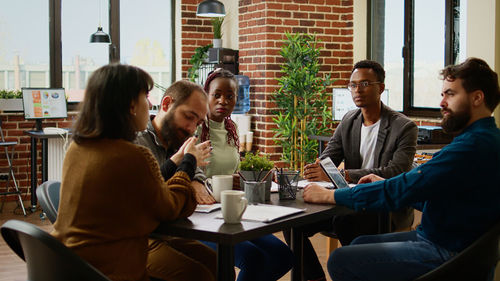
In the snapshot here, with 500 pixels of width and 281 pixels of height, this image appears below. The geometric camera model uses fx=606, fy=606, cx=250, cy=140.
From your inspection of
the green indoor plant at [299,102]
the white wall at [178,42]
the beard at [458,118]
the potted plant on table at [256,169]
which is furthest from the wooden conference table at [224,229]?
the white wall at [178,42]

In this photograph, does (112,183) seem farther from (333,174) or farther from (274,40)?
(274,40)

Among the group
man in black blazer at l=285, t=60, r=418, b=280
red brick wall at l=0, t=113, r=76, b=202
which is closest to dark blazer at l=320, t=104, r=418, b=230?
man in black blazer at l=285, t=60, r=418, b=280

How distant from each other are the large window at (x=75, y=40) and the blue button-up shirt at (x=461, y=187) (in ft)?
17.7

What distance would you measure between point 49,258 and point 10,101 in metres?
5.19

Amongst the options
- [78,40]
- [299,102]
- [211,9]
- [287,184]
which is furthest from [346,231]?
[78,40]

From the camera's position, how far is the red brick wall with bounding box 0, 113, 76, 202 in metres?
6.43

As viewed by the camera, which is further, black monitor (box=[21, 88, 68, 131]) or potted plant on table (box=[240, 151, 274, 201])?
black monitor (box=[21, 88, 68, 131])

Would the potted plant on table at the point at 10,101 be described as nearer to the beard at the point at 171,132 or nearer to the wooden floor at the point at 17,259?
the wooden floor at the point at 17,259

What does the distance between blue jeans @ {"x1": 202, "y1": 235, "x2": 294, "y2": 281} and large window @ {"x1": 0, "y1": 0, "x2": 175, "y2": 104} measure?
474cm

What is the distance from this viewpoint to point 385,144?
3164 mm

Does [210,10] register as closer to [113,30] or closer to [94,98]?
[113,30]

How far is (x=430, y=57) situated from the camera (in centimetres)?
568

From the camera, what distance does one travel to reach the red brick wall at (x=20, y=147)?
6.43 metres

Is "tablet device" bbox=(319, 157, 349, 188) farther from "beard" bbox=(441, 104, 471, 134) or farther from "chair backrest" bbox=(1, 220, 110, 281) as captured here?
"chair backrest" bbox=(1, 220, 110, 281)
